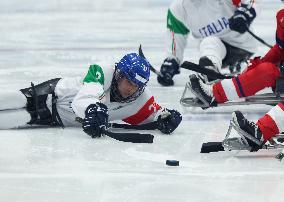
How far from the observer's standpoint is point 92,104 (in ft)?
15.2

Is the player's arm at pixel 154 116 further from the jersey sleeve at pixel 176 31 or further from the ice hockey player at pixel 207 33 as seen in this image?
the jersey sleeve at pixel 176 31

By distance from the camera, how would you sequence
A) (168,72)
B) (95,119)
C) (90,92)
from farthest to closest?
(168,72) → (90,92) → (95,119)

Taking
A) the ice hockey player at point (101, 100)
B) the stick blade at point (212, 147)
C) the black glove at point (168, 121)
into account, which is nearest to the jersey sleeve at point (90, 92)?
the ice hockey player at point (101, 100)

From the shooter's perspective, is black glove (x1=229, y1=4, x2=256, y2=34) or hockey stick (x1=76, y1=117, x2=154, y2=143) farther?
black glove (x1=229, y1=4, x2=256, y2=34)

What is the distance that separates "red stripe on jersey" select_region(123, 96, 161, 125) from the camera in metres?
5.07

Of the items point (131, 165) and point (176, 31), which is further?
point (176, 31)

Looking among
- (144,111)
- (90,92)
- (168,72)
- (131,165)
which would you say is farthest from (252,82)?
(168,72)

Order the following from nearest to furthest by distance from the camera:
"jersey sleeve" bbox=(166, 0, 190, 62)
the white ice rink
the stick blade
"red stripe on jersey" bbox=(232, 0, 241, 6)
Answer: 1. the white ice rink
2. the stick blade
3. "red stripe on jersey" bbox=(232, 0, 241, 6)
4. "jersey sleeve" bbox=(166, 0, 190, 62)

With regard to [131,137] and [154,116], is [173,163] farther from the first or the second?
[154,116]

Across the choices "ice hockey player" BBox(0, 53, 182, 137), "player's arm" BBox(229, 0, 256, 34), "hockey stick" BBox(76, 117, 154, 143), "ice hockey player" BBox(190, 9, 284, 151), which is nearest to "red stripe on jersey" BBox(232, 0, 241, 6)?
"player's arm" BBox(229, 0, 256, 34)

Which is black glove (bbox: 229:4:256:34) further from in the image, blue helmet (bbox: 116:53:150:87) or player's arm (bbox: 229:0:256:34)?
blue helmet (bbox: 116:53:150:87)

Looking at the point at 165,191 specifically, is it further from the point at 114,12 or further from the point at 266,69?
the point at 114,12

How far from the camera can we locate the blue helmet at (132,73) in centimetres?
475

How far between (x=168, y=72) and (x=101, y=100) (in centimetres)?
249
